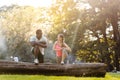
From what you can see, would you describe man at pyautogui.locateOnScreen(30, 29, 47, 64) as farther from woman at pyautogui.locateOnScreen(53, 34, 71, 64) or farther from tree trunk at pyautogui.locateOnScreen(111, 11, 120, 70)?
tree trunk at pyautogui.locateOnScreen(111, 11, 120, 70)

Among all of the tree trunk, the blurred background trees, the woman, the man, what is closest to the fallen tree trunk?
the man

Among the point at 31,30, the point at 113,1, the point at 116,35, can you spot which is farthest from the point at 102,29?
the point at 31,30

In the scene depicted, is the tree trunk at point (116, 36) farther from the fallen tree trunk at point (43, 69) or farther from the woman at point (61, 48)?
the fallen tree trunk at point (43, 69)

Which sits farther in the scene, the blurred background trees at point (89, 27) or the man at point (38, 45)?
the blurred background trees at point (89, 27)

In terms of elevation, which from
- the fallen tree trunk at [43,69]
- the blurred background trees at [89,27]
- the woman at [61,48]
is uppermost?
the blurred background trees at [89,27]

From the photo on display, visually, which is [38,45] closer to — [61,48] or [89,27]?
[61,48]

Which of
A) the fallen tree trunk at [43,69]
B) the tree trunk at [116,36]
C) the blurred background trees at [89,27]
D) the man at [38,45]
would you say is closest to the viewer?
the fallen tree trunk at [43,69]

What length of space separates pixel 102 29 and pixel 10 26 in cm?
2603

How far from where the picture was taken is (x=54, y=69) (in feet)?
49.1

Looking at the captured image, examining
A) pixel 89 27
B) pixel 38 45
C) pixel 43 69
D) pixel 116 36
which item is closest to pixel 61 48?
pixel 38 45

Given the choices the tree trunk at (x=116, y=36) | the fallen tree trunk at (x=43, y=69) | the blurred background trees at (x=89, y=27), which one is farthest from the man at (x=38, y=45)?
the tree trunk at (x=116, y=36)

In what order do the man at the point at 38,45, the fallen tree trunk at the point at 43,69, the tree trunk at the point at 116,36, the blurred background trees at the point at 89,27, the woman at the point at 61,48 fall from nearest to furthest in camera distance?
1. the fallen tree trunk at the point at 43,69
2. the man at the point at 38,45
3. the woman at the point at 61,48
4. the blurred background trees at the point at 89,27
5. the tree trunk at the point at 116,36

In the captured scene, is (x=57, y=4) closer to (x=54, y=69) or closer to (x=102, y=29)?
(x=102, y=29)

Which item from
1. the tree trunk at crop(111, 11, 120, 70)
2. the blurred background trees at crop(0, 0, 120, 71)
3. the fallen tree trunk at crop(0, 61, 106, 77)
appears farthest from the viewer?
the tree trunk at crop(111, 11, 120, 70)
